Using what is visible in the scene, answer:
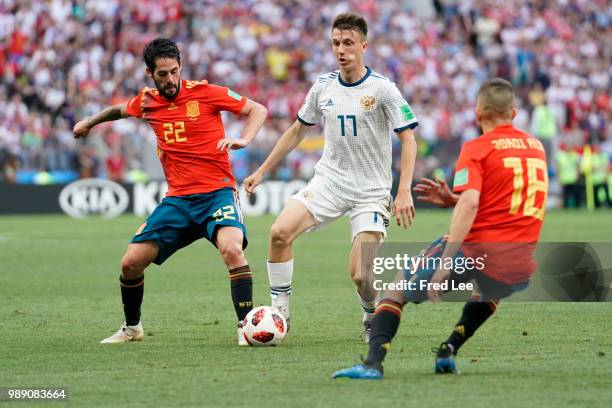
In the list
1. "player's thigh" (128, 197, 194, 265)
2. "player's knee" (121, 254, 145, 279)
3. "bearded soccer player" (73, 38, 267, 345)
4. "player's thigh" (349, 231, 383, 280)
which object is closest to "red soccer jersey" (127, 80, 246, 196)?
"bearded soccer player" (73, 38, 267, 345)

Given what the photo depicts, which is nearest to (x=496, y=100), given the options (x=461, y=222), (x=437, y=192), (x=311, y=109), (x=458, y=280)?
(x=437, y=192)

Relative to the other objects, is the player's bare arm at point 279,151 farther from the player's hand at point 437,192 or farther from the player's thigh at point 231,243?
the player's hand at point 437,192

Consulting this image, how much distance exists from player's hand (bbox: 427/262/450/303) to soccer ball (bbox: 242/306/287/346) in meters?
2.17

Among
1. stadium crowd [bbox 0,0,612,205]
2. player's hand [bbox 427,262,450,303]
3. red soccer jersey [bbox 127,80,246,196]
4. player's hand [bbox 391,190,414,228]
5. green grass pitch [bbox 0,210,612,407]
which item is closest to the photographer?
green grass pitch [bbox 0,210,612,407]

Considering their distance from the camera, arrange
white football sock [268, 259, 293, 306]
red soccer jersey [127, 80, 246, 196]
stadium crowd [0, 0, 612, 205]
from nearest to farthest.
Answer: white football sock [268, 259, 293, 306], red soccer jersey [127, 80, 246, 196], stadium crowd [0, 0, 612, 205]

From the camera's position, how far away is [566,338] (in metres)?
8.97

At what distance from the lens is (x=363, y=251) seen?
8.98 m

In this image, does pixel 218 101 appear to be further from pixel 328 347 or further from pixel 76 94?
pixel 76 94

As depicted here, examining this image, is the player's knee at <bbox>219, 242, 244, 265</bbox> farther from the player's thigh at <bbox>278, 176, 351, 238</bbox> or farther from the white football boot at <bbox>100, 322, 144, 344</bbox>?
the white football boot at <bbox>100, 322, 144, 344</bbox>

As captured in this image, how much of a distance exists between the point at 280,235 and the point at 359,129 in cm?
99

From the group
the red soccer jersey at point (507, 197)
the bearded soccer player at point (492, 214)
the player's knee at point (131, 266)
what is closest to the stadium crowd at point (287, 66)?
the player's knee at point (131, 266)

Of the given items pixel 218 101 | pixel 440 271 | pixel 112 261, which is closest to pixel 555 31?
pixel 112 261

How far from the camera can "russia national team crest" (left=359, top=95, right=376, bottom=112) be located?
898 cm

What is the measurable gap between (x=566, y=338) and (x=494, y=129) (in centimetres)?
260
